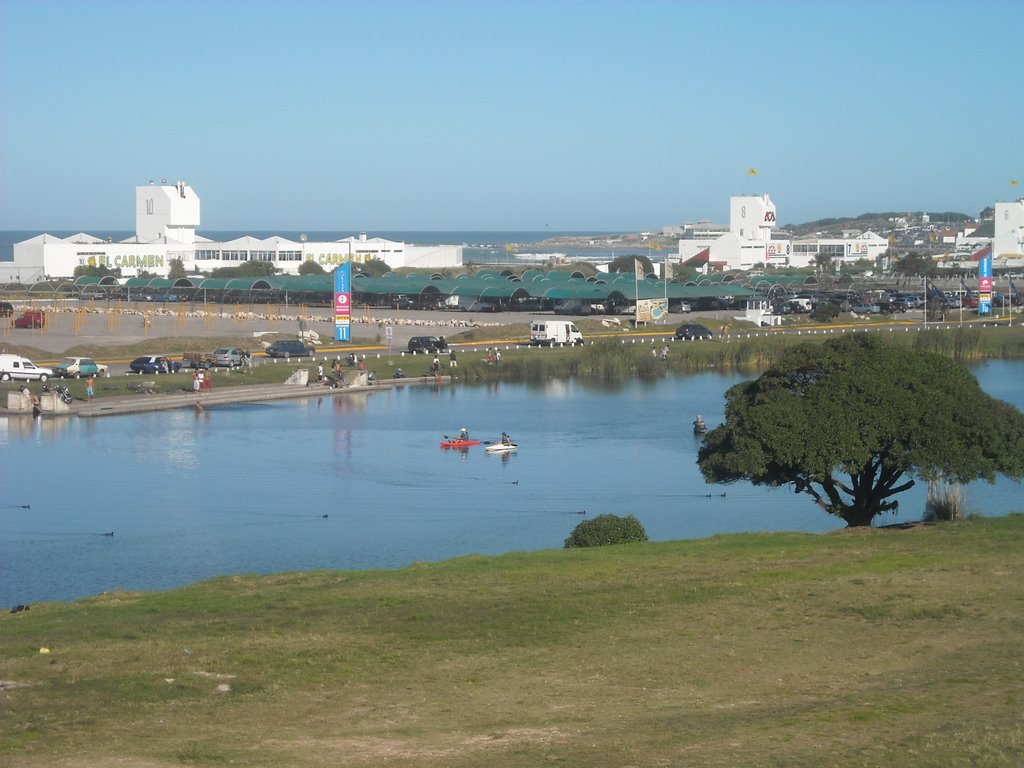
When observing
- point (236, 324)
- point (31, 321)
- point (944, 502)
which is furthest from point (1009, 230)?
point (944, 502)

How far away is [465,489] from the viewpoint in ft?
96.2

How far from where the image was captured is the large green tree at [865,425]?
1988 cm

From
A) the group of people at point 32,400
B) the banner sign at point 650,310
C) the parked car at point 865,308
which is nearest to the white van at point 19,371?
the group of people at point 32,400

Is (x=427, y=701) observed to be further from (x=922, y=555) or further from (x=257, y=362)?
(x=257, y=362)

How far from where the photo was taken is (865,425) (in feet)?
66.2

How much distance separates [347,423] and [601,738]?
30074mm

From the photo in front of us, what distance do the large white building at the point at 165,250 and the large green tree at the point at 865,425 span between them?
77.2 m

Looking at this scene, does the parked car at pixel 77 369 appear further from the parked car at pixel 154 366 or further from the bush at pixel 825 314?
the bush at pixel 825 314

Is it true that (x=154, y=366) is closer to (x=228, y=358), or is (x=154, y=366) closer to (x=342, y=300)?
(x=228, y=358)

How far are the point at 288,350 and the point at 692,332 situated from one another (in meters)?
19.0

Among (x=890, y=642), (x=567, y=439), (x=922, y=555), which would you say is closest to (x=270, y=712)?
(x=890, y=642)

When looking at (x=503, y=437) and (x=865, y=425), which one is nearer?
(x=865, y=425)

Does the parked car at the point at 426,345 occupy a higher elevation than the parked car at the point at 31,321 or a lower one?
lower

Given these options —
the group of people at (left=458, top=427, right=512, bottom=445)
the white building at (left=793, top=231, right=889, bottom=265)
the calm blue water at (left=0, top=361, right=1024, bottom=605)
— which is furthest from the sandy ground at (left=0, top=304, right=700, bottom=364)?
the white building at (left=793, top=231, right=889, bottom=265)
